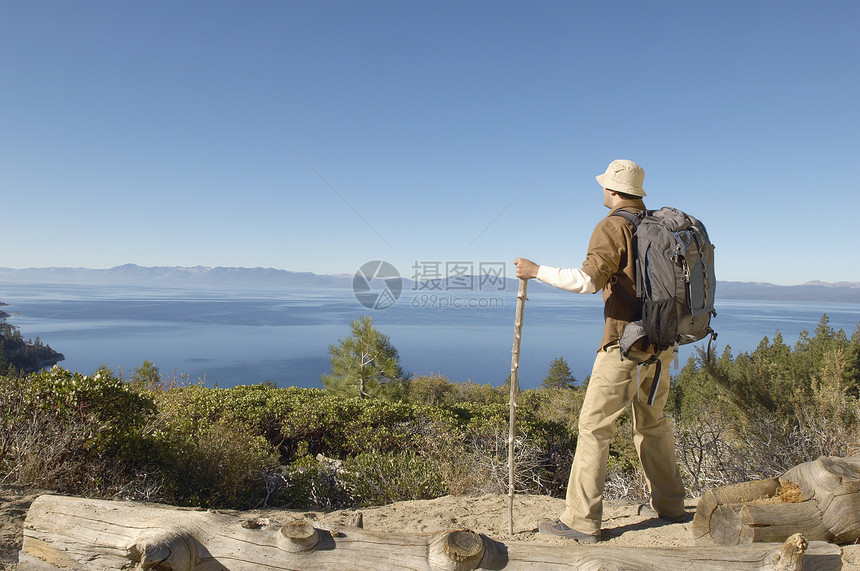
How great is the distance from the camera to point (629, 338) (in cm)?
243

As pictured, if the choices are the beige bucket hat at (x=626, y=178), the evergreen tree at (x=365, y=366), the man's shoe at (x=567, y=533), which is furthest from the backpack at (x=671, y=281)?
the evergreen tree at (x=365, y=366)

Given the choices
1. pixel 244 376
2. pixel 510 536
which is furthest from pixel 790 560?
pixel 244 376

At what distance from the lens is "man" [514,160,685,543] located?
8.06ft

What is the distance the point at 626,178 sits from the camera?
2.72m

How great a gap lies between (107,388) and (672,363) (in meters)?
4.49

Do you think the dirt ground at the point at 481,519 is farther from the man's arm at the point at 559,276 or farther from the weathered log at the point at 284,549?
the man's arm at the point at 559,276

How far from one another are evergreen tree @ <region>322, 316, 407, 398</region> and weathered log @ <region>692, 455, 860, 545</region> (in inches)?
405

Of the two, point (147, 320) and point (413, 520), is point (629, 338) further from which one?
point (147, 320)

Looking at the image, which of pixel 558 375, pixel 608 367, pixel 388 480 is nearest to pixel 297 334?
pixel 558 375

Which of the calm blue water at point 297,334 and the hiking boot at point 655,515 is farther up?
the hiking boot at point 655,515

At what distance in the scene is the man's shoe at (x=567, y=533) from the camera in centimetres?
262

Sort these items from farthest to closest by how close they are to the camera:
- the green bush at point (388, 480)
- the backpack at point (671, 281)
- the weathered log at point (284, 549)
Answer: the green bush at point (388, 480)
the backpack at point (671, 281)
the weathered log at point (284, 549)

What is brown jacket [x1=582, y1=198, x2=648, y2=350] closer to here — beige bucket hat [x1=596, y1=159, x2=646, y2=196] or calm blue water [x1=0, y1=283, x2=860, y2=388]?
beige bucket hat [x1=596, y1=159, x2=646, y2=196]

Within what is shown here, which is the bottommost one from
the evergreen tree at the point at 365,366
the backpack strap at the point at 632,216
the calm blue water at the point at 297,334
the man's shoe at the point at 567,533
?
the calm blue water at the point at 297,334
